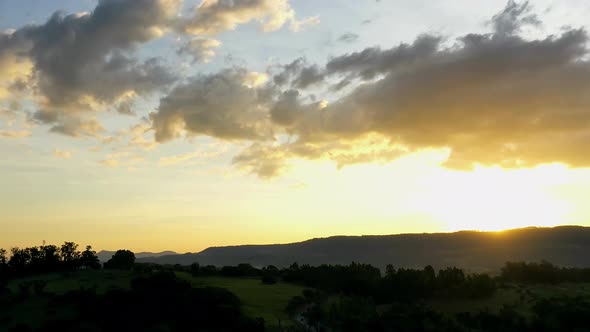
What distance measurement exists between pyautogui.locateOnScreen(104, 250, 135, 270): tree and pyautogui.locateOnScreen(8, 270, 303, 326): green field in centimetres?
1314

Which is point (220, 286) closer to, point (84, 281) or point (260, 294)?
point (260, 294)

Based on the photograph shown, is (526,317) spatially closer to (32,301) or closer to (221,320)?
(221,320)

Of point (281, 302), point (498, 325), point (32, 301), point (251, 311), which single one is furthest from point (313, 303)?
point (32, 301)

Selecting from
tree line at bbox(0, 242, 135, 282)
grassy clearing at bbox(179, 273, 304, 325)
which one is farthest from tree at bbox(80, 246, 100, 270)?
grassy clearing at bbox(179, 273, 304, 325)

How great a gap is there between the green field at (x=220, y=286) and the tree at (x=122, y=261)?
13137 mm

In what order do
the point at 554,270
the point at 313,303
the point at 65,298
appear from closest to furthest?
1. the point at 313,303
2. the point at 65,298
3. the point at 554,270

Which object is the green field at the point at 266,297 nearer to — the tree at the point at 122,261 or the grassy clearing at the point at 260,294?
the grassy clearing at the point at 260,294

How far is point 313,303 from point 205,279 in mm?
39298

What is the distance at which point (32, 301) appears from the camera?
11238 centimetres

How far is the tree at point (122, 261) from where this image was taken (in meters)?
158

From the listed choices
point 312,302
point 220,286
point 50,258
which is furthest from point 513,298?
point 50,258

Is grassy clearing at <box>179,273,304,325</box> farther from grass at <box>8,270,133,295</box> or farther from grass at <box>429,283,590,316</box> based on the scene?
grass at <box>429,283,590,316</box>

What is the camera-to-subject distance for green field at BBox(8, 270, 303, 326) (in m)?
95.6

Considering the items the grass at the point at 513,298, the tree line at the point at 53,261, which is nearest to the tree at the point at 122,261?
the tree line at the point at 53,261
